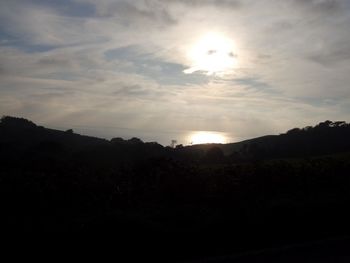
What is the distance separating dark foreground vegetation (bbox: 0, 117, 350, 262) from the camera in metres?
7.39

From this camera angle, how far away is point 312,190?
36.4 feet

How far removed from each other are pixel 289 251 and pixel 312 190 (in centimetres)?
415

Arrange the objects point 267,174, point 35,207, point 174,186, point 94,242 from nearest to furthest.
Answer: point 94,242
point 35,207
point 174,186
point 267,174

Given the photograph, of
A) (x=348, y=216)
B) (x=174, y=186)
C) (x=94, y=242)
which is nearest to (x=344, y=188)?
(x=348, y=216)

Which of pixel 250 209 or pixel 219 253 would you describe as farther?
pixel 250 209

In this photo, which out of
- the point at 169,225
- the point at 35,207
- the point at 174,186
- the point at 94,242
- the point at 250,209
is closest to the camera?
the point at 94,242

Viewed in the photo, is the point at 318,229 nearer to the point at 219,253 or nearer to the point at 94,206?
the point at 219,253

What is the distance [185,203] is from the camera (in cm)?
955

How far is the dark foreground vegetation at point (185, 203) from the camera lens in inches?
291

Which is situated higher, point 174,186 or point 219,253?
point 174,186

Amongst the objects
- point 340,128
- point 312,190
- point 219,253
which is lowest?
point 219,253

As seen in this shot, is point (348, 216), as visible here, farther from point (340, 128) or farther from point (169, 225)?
point (340, 128)

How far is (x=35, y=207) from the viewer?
835 cm

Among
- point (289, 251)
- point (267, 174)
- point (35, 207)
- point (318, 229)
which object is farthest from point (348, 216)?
point (35, 207)
